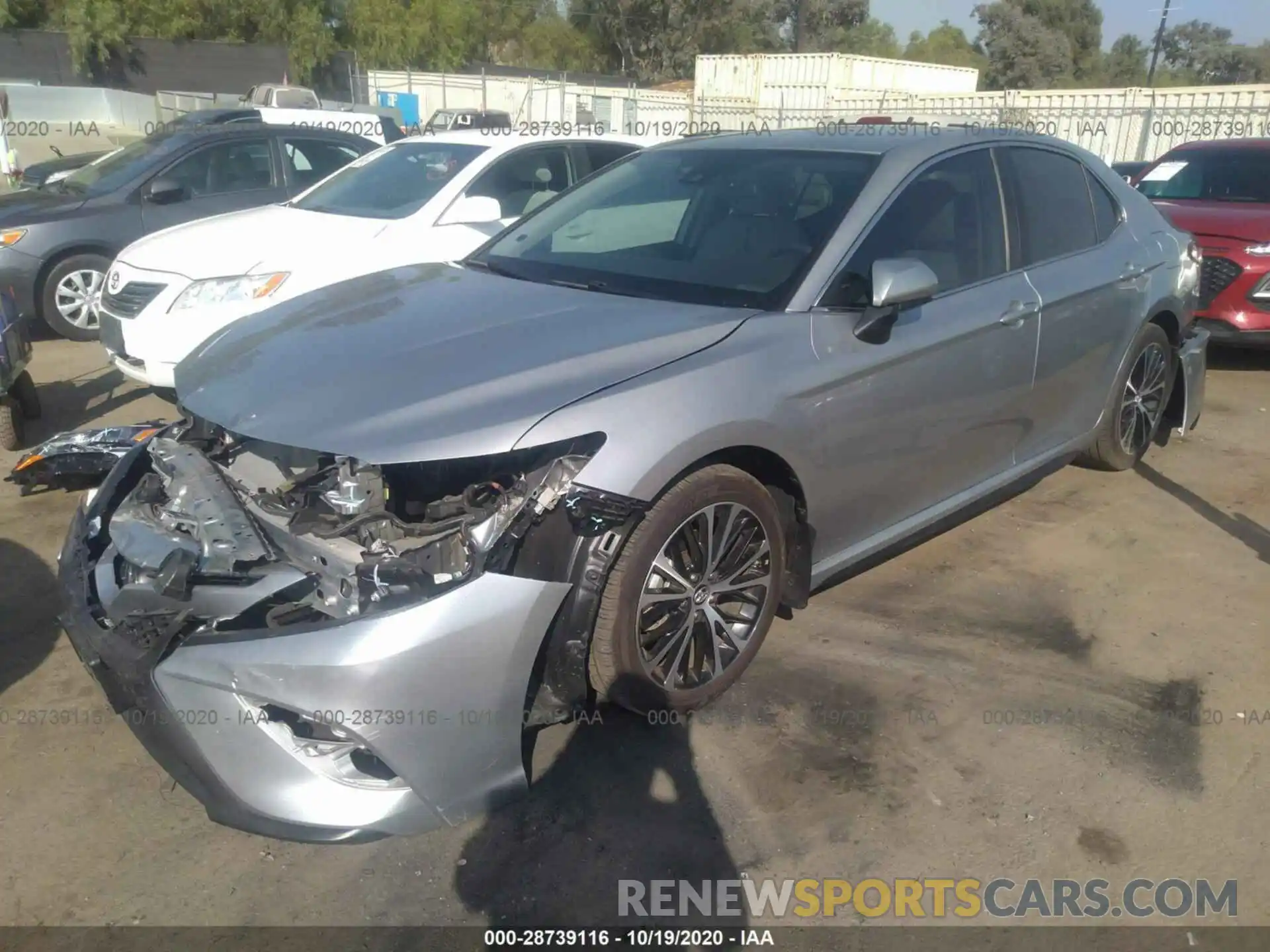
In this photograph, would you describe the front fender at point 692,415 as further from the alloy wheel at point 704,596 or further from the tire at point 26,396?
the tire at point 26,396

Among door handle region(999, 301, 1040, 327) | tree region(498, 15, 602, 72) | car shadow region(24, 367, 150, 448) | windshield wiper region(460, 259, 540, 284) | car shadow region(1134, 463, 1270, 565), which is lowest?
car shadow region(24, 367, 150, 448)

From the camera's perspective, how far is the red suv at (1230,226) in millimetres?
7395

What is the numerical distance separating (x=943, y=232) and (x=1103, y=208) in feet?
4.85

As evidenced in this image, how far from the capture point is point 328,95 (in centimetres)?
4612

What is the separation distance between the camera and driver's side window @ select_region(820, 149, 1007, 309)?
3514 millimetres

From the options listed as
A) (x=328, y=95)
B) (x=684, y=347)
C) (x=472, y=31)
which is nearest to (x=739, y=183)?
(x=684, y=347)

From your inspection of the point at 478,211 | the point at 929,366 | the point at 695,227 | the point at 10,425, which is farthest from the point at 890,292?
the point at 10,425

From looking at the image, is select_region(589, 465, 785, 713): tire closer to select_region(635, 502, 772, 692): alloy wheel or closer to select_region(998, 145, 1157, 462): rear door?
select_region(635, 502, 772, 692): alloy wheel

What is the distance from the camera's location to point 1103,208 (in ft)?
16.0

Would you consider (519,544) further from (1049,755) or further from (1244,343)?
(1244,343)

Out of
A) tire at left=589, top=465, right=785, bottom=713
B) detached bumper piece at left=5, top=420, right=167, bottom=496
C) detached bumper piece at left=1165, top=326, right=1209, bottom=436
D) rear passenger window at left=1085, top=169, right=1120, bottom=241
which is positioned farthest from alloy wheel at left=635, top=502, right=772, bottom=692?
detached bumper piece at left=1165, top=326, right=1209, bottom=436

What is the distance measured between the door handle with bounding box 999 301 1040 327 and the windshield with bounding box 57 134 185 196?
7.36 m

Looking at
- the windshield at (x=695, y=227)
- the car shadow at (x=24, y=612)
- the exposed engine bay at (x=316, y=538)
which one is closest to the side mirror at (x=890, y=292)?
the windshield at (x=695, y=227)

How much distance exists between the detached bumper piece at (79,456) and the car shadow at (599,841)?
2343mm
